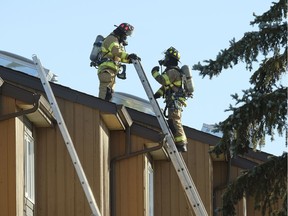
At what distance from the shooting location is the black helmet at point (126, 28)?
3447 cm

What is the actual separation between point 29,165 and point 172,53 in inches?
173

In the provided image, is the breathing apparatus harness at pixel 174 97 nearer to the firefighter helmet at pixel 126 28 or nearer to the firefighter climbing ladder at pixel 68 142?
the firefighter helmet at pixel 126 28

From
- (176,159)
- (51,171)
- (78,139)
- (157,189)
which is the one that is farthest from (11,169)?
(157,189)

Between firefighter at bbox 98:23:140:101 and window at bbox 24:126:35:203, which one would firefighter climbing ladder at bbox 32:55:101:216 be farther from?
firefighter at bbox 98:23:140:101

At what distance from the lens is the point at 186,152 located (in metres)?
35.8

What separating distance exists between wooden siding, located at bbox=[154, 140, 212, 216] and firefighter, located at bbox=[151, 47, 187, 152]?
1919mm

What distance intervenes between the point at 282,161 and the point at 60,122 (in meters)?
6.37

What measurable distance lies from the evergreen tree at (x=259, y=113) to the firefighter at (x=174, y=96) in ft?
27.2

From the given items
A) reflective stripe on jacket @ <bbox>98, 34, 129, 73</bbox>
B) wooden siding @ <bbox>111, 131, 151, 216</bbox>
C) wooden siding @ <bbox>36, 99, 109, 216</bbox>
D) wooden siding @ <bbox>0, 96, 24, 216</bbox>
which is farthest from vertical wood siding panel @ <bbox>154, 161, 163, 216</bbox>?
wooden siding @ <bbox>0, 96, 24, 216</bbox>

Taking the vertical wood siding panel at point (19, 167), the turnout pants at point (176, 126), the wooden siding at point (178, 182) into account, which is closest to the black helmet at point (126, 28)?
the turnout pants at point (176, 126)

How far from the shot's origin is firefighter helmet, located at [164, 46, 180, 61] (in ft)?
113

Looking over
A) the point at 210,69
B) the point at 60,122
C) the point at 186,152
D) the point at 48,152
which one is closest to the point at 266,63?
the point at 210,69

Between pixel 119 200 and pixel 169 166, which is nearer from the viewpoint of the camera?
pixel 119 200

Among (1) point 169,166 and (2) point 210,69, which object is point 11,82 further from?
(2) point 210,69
